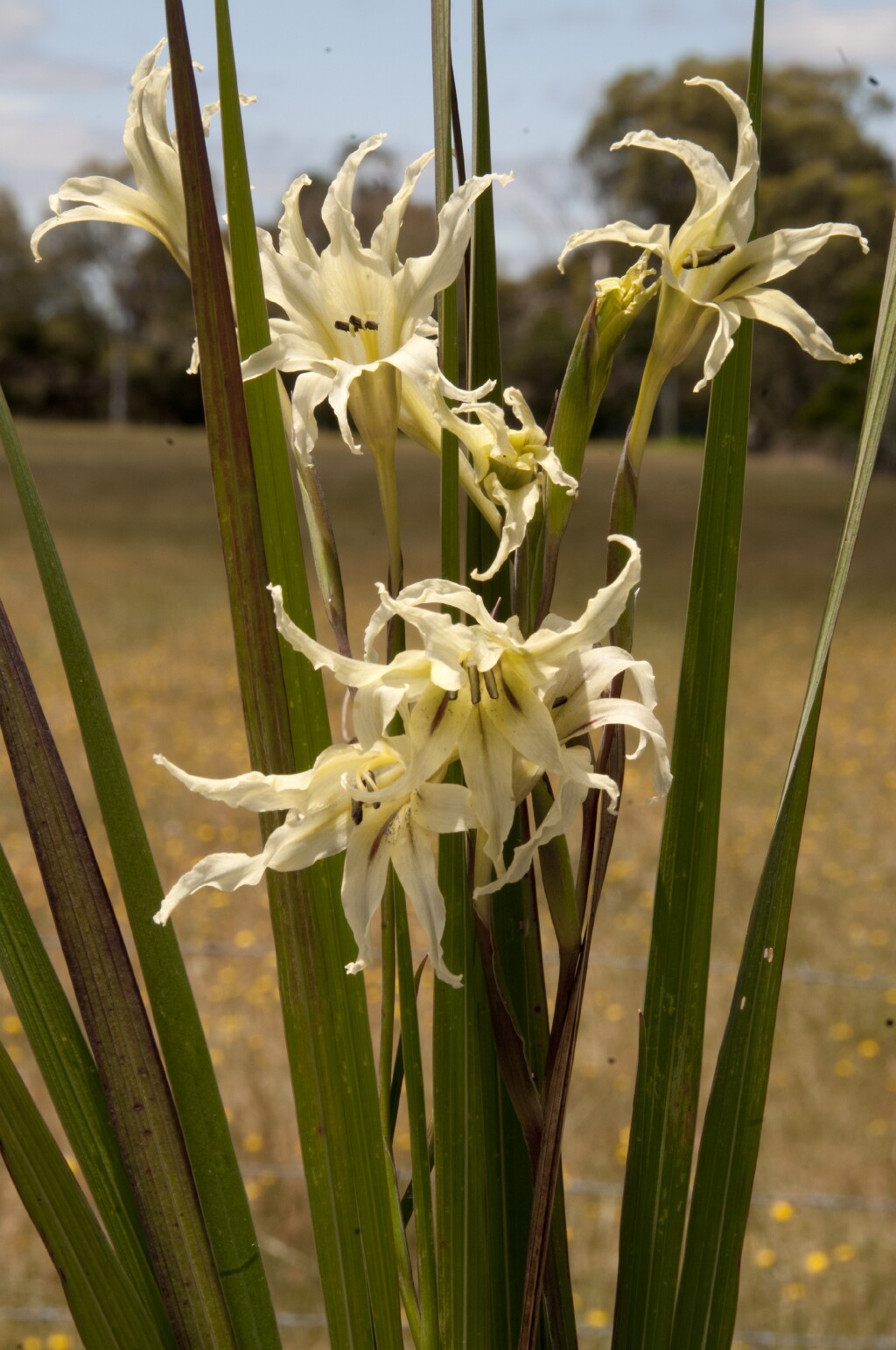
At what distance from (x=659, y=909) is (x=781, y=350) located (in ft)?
33.7

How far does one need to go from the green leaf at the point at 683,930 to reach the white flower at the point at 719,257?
39mm

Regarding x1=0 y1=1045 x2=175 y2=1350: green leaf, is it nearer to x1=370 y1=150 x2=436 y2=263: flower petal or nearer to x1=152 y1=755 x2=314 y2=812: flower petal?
x1=152 y1=755 x2=314 y2=812: flower petal

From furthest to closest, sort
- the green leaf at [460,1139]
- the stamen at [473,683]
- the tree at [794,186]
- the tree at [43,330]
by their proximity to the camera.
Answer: the tree at [43,330] < the tree at [794,186] < the green leaf at [460,1139] < the stamen at [473,683]

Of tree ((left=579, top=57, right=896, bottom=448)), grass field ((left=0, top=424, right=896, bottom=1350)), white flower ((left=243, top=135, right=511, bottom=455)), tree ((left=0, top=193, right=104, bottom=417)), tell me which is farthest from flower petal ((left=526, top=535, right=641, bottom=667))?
tree ((left=0, top=193, right=104, bottom=417))

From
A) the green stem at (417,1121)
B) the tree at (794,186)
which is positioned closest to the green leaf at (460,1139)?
the green stem at (417,1121)

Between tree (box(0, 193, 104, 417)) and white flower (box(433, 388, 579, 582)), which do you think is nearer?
white flower (box(433, 388, 579, 582))

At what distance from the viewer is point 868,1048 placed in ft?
6.32

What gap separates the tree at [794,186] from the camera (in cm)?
958

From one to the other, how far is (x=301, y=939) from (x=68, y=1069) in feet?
0.30

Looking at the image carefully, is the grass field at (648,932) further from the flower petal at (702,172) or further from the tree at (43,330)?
the tree at (43,330)

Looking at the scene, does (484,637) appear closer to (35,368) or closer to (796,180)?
(796,180)

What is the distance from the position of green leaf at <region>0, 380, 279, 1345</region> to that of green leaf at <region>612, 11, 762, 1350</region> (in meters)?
0.14

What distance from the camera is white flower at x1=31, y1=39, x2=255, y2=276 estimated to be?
1.43 ft

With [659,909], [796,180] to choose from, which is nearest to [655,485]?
[796,180]
